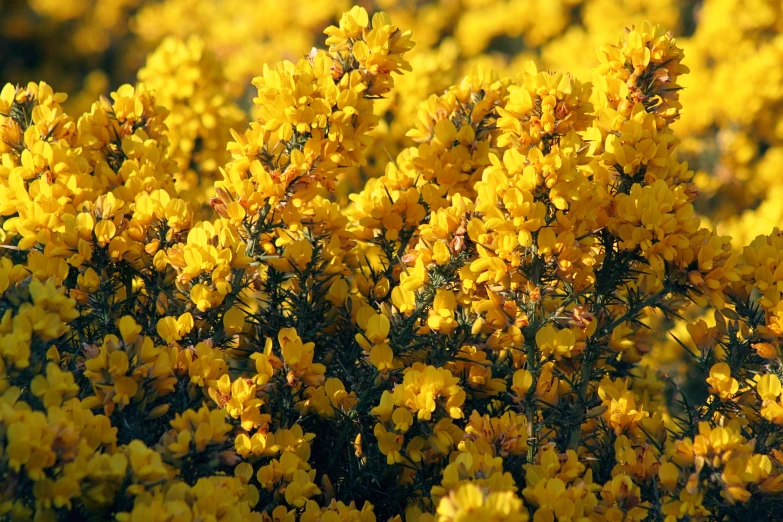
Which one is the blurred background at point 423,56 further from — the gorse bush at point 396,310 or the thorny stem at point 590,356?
the thorny stem at point 590,356

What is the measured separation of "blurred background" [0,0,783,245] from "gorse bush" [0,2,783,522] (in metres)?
0.62

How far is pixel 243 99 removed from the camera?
323 inches

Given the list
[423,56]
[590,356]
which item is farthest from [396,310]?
[423,56]

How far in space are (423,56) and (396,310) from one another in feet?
8.34

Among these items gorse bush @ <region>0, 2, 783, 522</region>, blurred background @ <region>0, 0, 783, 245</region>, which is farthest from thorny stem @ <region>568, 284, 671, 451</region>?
blurred background @ <region>0, 0, 783, 245</region>

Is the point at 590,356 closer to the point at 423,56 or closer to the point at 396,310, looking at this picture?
the point at 396,310

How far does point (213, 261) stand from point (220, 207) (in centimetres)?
19

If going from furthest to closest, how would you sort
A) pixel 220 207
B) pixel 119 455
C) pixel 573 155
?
1. pixel 220 207
2. pixel 573 155
3. pixel 119 455

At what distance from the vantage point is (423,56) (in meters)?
4.58

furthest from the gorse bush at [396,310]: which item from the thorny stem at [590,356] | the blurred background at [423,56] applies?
the blurred background at [423,56]

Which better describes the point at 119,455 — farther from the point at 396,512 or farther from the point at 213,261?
the point at 396,512

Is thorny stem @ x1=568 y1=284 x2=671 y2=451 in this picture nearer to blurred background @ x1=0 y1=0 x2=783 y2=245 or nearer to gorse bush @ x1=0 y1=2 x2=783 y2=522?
gorse bush @ x1=0 y1=2 x2=783 y2=522

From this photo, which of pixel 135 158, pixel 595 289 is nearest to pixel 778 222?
pixel 595 289

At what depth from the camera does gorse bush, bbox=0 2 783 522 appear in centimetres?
200
